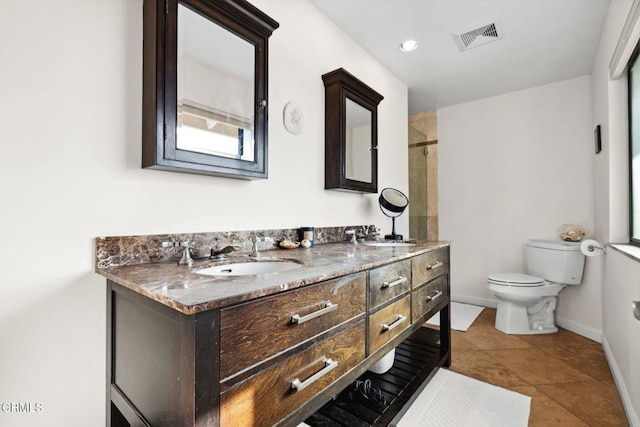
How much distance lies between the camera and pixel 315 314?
905 mm

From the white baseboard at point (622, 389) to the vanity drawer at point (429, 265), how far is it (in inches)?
39.5

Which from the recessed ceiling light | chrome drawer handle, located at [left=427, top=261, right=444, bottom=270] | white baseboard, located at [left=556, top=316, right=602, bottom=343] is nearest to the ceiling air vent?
the recessed ceiling light

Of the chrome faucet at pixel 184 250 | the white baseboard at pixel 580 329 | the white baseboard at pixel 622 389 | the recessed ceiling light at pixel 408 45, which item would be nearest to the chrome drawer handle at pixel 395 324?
the chrome faucet at pixel 184 250

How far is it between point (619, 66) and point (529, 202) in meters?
1.49

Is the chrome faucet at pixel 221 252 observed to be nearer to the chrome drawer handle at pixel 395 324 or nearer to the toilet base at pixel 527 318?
the chrome drawer handle at pixel 395 324

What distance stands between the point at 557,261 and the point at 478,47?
190 centimetres

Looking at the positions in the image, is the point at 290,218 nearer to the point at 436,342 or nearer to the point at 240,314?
the point at 240,314

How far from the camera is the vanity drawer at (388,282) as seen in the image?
120 centimetres

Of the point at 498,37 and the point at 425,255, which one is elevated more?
the point at 498,37

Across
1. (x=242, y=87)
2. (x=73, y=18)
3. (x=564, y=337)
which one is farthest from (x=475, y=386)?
(x=73, y=18)

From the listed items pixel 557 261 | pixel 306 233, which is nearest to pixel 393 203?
pixel 306 233

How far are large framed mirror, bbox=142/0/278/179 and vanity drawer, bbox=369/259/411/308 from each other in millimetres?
684

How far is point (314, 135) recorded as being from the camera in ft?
6.36

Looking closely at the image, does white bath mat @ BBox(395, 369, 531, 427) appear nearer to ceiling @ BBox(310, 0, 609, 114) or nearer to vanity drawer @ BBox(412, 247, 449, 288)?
vanity drawer @ BBox(412, 247, 449, 288)
